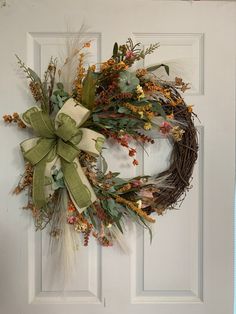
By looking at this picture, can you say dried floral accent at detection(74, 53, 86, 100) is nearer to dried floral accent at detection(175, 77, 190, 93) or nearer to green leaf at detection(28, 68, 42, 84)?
green leaf at detection(28, 68, 42, 84)

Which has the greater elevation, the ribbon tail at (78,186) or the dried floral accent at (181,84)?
the dried floral accent at (181,84)

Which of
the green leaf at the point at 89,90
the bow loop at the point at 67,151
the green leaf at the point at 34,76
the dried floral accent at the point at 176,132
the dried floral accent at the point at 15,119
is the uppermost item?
the green leaf at the point at 34,76

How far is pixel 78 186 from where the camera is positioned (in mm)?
1065

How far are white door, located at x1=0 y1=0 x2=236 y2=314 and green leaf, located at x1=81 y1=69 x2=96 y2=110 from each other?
218mm

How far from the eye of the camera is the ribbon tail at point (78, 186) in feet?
3.49

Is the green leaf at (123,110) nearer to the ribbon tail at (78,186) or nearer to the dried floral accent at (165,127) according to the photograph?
the dried floral accent at (165,127)

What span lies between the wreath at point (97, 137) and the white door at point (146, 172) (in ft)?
0.25

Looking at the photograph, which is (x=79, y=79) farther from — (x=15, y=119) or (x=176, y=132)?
(x=176, y=132)

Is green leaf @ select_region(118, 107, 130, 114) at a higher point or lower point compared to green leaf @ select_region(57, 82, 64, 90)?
lower

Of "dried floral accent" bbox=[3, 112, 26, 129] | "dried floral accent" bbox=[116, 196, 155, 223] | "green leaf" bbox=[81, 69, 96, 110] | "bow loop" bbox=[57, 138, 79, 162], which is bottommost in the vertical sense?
"dried floral accent" bbox=[116, 196, 155, 223]

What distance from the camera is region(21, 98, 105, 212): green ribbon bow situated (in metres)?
1.06

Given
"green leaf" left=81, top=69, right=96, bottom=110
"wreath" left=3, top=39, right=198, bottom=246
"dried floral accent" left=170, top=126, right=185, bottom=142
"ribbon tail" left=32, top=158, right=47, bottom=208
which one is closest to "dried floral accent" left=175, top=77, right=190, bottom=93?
"wreath" left=3, top=39, right=198, bottom=246

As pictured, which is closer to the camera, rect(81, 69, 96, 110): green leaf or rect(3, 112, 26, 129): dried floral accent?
rect(81, 69, 96, 110): green leaf

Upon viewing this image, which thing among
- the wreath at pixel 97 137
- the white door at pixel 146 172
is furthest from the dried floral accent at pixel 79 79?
the white door at pixel 146 172
